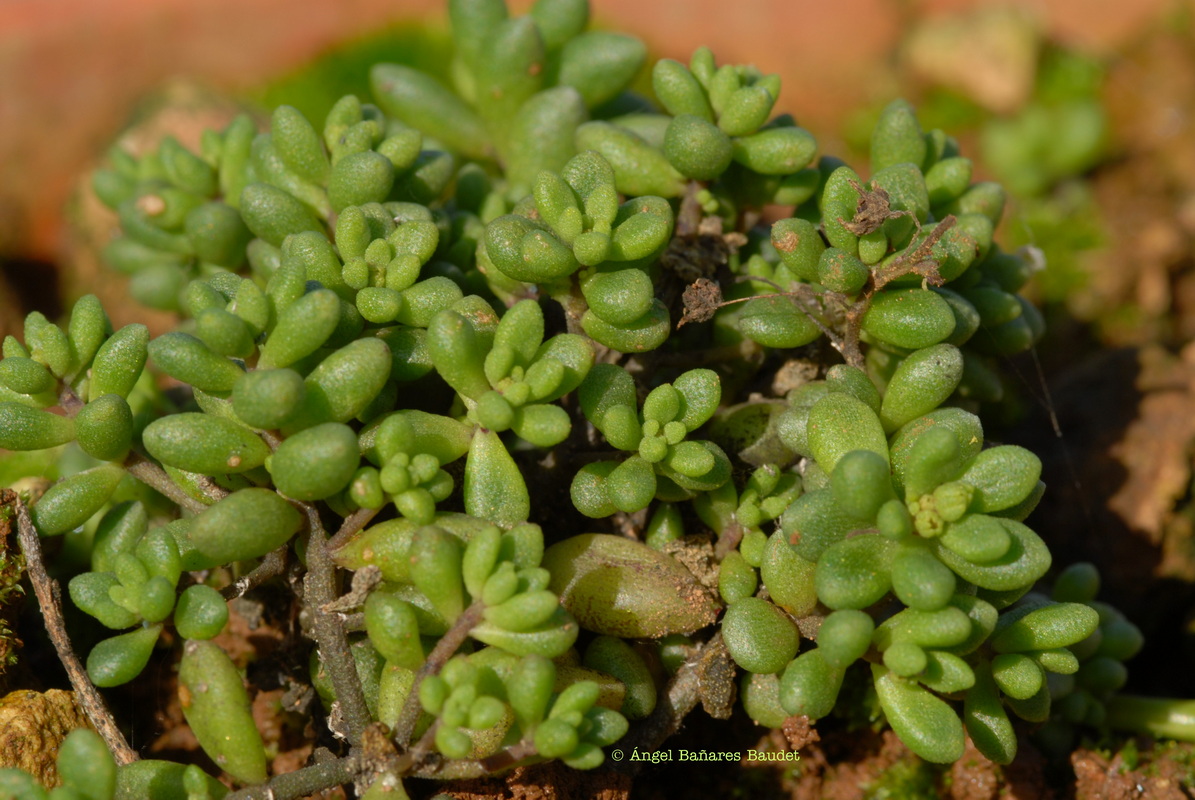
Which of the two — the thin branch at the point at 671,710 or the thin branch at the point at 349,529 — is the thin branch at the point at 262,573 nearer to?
the thin branch at the point at 349,529

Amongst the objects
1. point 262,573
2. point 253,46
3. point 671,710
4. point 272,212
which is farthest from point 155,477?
point 253,46

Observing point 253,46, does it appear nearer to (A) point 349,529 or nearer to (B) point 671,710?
(A) point 349,529

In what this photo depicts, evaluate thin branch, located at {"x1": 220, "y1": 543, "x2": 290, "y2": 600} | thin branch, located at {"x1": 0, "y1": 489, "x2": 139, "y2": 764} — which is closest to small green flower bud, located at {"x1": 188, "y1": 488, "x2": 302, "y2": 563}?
thin branch, located at {"x1": 220, "y1": 543, "x2": 290, "y2": 600}

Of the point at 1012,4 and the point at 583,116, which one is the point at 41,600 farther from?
the point at 1012,4

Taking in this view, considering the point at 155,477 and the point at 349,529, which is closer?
the point at 349,529

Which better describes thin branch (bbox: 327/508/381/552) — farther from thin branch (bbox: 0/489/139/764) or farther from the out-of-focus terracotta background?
the out-of-focus terracotta background

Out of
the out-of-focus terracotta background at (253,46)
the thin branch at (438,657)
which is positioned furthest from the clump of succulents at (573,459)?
the out-of-focus terracotta background at (253,46)
